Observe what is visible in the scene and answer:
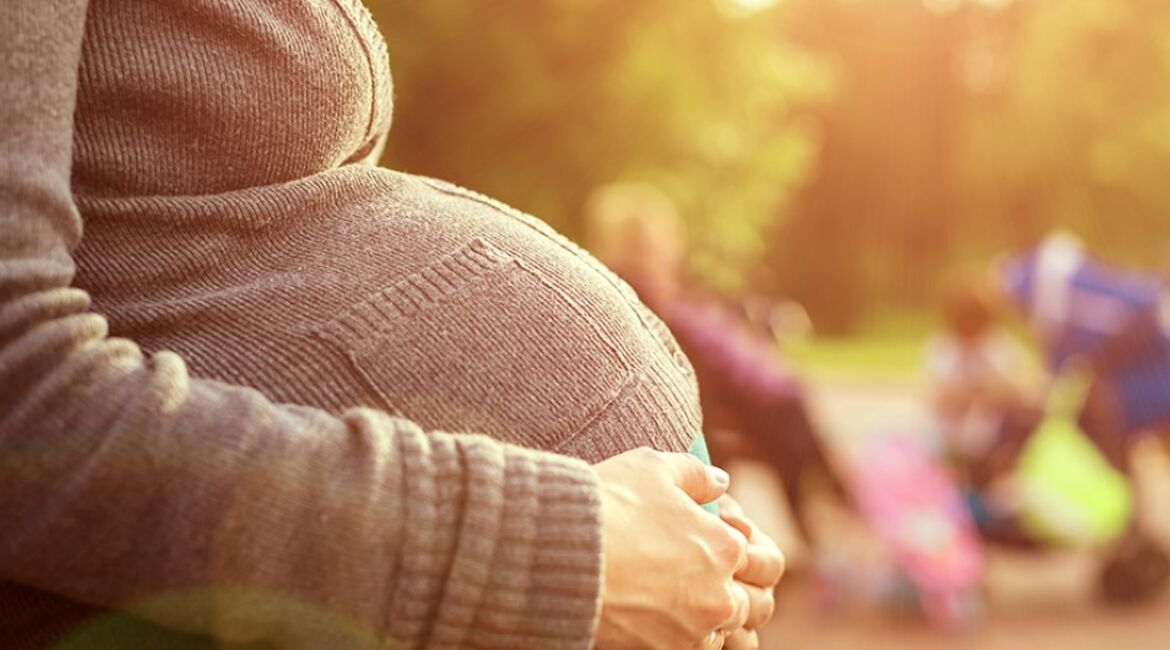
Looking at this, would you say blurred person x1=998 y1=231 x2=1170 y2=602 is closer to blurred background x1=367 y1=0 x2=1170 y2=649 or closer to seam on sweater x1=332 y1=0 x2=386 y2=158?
blurred background x1=367 y1=0 x2=1170 y2=649

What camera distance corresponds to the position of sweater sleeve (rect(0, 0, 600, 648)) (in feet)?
2.97

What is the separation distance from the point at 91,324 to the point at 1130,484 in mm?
6955

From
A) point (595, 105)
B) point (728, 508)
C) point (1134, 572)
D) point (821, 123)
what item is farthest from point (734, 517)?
point (821, 123)

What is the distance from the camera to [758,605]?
4.07ft

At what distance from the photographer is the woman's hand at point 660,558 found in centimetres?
102

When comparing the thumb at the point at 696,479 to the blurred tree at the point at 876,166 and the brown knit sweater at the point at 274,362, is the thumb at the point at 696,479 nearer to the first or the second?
the brown knit sweater at the point at 274,362

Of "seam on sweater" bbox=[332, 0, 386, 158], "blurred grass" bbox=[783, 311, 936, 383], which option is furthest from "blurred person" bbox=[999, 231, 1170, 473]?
"seam on sweater" bbox=[332, 0, 386, 158]

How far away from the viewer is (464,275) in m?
1.15

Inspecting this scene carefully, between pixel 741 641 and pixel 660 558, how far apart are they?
0.84 ft

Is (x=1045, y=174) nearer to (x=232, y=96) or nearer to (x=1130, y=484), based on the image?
(x=1130, y=484)

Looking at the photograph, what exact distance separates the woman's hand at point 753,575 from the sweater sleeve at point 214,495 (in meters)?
0.28

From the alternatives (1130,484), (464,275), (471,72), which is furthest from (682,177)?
(464,275)

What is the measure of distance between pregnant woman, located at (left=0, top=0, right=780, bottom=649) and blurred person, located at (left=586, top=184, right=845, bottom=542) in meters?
4.46

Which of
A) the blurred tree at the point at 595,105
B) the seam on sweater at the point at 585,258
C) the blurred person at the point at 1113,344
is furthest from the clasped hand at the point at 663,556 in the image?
the blurred tree at the point at 595,105
